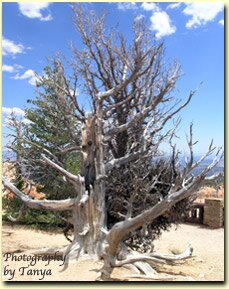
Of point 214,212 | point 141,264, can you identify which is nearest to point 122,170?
point 141,264

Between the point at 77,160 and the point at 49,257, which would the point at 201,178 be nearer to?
the point at 49,257

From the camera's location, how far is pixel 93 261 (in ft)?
28.7

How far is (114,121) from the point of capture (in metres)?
12.0

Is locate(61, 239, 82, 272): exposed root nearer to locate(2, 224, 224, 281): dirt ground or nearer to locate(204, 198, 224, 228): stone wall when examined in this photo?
locate(2, 224, 224, 281): dirt ground

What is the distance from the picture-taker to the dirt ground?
304 inches

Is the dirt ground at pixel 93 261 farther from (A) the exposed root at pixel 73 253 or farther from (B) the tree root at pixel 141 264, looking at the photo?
(A) the exposed root at pixel 73 253

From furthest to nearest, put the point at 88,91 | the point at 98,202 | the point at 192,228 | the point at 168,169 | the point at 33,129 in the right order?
1. the point at 192,228
2. the point at 33,129
3. the point at 88,91
4. the point at 168,169
5. the point at 98,202

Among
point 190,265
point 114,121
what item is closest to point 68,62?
point 114,121

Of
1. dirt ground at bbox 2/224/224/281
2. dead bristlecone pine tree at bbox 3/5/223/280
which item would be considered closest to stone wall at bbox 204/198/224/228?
dirt ground at bbox 2/224/224/281

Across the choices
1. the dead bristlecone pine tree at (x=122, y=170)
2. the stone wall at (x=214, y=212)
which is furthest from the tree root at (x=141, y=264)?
the stone wall at (x=214, y=212)

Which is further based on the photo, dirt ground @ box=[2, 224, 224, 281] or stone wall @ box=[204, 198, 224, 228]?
stone wall @ box=[204, 198, 224, 228]

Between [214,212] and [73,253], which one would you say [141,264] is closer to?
[73,253]

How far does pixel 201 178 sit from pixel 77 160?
9.32 metres

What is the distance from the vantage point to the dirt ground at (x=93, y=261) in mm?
7727
